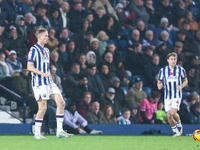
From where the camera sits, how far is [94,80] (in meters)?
12.8

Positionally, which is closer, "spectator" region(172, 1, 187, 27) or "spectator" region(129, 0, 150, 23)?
"spectator" region(129, 0, 150, 23)

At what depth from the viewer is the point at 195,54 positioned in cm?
1583

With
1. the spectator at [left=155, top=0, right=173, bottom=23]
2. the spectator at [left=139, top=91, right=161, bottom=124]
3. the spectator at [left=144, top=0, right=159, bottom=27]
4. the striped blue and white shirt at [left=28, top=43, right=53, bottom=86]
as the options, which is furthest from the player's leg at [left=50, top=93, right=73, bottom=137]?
the spectator at [left=155, top=0, right=173, bottom=23]

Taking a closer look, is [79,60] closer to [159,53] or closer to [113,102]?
[113,102]

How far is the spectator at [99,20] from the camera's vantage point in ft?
47.9

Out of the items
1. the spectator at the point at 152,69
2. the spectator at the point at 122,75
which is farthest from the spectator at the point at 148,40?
the spectator at the point at 122,75

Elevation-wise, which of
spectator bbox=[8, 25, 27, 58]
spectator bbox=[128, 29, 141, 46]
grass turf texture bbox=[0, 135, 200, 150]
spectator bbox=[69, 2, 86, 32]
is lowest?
grass turf texture bbox=[0, 135, 200, 150]

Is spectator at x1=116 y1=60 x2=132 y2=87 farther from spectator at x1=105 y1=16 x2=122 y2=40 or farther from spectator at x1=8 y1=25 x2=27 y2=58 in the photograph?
spectator at x1=8 y1=25 x2=27 y2=58

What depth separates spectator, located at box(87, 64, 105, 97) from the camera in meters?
12.7

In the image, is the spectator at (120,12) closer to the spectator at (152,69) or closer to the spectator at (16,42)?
the spectator at (152,69)

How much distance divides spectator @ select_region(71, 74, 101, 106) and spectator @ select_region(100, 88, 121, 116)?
256mm

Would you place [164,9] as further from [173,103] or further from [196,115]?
[173,103]

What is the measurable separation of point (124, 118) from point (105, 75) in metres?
1.66

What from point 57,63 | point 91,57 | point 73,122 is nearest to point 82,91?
point 57,63
